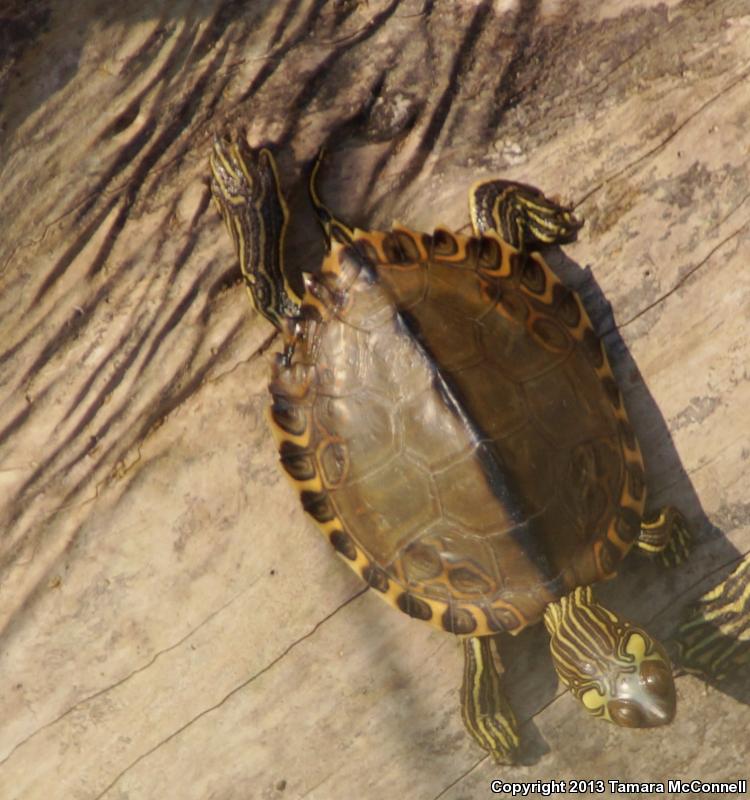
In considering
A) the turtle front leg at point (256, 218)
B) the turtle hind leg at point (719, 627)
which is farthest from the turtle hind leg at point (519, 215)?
the turtle hind leg at point (719, 627)

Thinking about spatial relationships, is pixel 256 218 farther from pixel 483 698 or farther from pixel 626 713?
pixel 626 713

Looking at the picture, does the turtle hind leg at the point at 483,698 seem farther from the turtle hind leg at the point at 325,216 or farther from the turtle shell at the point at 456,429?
the turtle hind leg at the point at 325,216

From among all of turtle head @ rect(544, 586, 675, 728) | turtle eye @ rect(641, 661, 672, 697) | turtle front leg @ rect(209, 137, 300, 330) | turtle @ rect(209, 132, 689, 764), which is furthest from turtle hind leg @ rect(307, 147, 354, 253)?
turtle eye @ rect(641, 661, 672, 697)

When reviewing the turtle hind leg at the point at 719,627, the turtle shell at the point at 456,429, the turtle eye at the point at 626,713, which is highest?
the turtle shell at the point at 456,429

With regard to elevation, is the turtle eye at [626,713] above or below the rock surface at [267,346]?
below

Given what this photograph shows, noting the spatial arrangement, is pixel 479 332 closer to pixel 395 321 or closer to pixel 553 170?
pixel 395 321

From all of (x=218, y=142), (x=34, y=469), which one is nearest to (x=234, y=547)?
(x=34, y=469)

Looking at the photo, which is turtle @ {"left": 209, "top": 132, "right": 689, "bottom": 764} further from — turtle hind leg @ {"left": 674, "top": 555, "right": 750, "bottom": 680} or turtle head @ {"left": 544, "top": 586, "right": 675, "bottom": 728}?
turtle hind leg @ {"left": 674, "top": 555, "right": 750, "bottom": 680}
